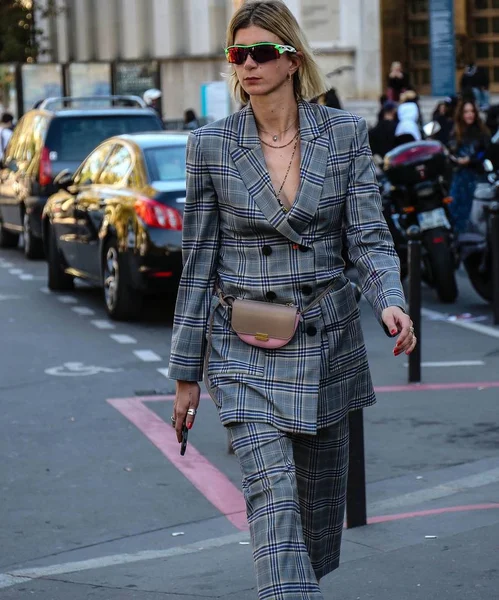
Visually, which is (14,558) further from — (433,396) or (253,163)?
(433,396)

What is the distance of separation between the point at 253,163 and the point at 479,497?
9.49ft

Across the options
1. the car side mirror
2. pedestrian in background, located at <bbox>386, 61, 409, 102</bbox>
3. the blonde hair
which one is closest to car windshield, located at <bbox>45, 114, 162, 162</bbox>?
the car side mirror

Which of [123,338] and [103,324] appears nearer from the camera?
[123,338]

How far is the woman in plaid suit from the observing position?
4055 millimetres

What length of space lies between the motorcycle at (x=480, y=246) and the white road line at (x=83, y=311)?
3.42 meters

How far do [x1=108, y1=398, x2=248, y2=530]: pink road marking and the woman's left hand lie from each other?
2.51 m

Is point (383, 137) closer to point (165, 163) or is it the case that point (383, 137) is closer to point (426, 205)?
point (426, 205)

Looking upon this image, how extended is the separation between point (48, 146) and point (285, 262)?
44.9ft

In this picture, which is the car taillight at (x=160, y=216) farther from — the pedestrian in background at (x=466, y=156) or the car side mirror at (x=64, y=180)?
the pedestrian in background at (x=466, y=156)

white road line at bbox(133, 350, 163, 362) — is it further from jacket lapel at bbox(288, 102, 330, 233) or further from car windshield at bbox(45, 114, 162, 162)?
jacket lapel at bbox(288, 102, 330, 233)

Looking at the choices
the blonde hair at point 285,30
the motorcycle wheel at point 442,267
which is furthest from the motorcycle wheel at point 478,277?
the blonde hair at point 285,30

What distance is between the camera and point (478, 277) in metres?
13.0

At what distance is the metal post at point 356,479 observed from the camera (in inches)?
231

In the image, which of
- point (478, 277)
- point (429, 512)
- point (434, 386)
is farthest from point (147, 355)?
point (429, 512)
